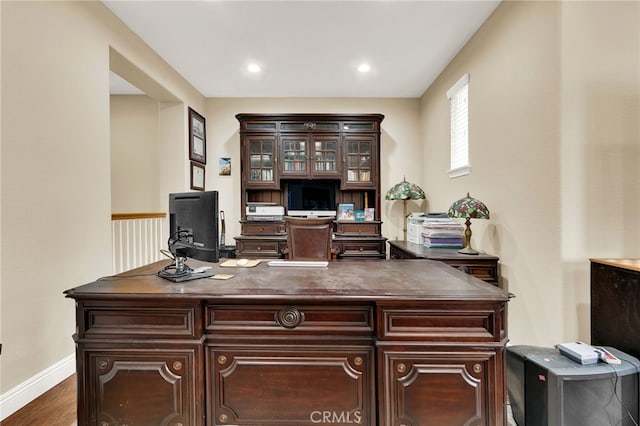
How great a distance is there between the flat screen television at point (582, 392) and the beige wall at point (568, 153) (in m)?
0.57

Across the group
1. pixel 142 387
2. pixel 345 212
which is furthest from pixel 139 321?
pixel 345 212

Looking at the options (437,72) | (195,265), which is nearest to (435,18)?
(437,72)

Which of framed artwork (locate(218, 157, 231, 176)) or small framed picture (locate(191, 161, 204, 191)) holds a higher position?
framed artwork (locate(218, 157, 231, 176))

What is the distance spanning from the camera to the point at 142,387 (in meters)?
1.28

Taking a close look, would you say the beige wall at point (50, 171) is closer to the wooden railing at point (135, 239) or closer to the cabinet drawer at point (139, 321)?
the wooden railing at point (135, 239)

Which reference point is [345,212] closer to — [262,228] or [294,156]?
[294,156]

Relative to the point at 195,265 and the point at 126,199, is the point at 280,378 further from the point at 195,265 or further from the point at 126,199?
the point at 126,199

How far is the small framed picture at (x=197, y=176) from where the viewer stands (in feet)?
13.2

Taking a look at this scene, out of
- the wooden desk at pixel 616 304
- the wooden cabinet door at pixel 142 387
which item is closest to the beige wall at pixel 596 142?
the wooden desk at pixel 616 304

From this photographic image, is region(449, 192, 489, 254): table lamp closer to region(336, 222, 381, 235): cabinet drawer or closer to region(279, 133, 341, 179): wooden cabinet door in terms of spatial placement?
region(336, 222, 381, 235): cabinet drawer

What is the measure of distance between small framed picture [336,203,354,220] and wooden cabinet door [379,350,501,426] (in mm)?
3045

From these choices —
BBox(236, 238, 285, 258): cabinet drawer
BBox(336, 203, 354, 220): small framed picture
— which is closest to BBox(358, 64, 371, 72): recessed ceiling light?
BBox(336, 203, 354, 220): small framed picture

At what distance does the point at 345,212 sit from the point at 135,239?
2.67 meters

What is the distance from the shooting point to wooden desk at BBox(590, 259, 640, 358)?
1.43m
